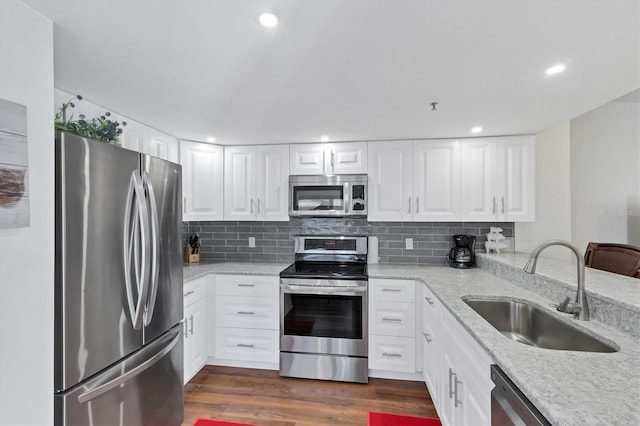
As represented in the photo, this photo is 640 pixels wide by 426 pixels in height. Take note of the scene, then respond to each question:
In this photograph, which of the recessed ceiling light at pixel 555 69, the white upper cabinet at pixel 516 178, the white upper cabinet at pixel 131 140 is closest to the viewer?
the recessed ceiling light at pixel 555 69

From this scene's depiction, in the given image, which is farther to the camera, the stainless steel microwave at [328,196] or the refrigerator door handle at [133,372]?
the stainless steel microwave at [328,196]

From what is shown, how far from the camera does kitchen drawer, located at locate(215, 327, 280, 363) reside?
2773 mm

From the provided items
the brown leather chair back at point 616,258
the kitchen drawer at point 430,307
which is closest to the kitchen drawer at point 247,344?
the kitchen drawer at point 430,307

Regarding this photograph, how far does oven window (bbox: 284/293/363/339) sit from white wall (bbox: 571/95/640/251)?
2886mm

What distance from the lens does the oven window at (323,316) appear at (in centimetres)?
266

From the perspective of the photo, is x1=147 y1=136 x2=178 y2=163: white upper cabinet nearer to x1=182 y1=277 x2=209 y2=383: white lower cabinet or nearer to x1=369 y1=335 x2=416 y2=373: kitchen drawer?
x1=182 y1=277 x2=209 y2=383: white lower cabinet

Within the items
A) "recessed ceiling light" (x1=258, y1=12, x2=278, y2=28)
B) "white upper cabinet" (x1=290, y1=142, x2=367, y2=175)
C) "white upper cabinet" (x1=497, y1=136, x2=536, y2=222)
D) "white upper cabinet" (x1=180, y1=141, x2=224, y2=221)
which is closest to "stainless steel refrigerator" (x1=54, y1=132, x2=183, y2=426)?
"recessed ceiling light" (x1=258, y1=12, x2=278, y2=28)

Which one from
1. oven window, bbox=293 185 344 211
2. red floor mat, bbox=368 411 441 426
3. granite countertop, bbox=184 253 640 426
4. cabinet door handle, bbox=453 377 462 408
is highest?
oven window, bbox=293 185 344 211

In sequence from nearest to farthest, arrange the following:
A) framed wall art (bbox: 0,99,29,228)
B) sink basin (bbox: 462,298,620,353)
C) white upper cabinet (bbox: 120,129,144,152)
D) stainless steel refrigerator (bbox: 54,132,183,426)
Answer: framed wall art (bbox: 0,99,29,228)
stainless steel refrigerator (bbox: 54,132,183,426)
sink basin (bbox: 462,298,620,353)
white upper cabinet (bbox: 120,129,144,152)

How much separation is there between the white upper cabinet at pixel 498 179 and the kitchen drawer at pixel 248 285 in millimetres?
2001

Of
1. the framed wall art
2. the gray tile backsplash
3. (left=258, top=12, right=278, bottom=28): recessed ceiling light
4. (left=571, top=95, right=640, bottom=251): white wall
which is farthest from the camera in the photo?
(left=571, top=95, right=640, bottom=251): white wall

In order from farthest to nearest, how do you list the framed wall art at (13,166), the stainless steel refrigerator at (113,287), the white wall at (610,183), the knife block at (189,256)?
the white wall at (610,183) < the knife block at (189,256) < the stainless steel refrigerator at (113,287) < the framed wall art at (13,166)

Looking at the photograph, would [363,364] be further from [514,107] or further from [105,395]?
[514,107]

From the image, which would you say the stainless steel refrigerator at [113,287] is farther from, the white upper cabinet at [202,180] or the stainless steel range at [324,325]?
the white upper cabinet at [202,180]
